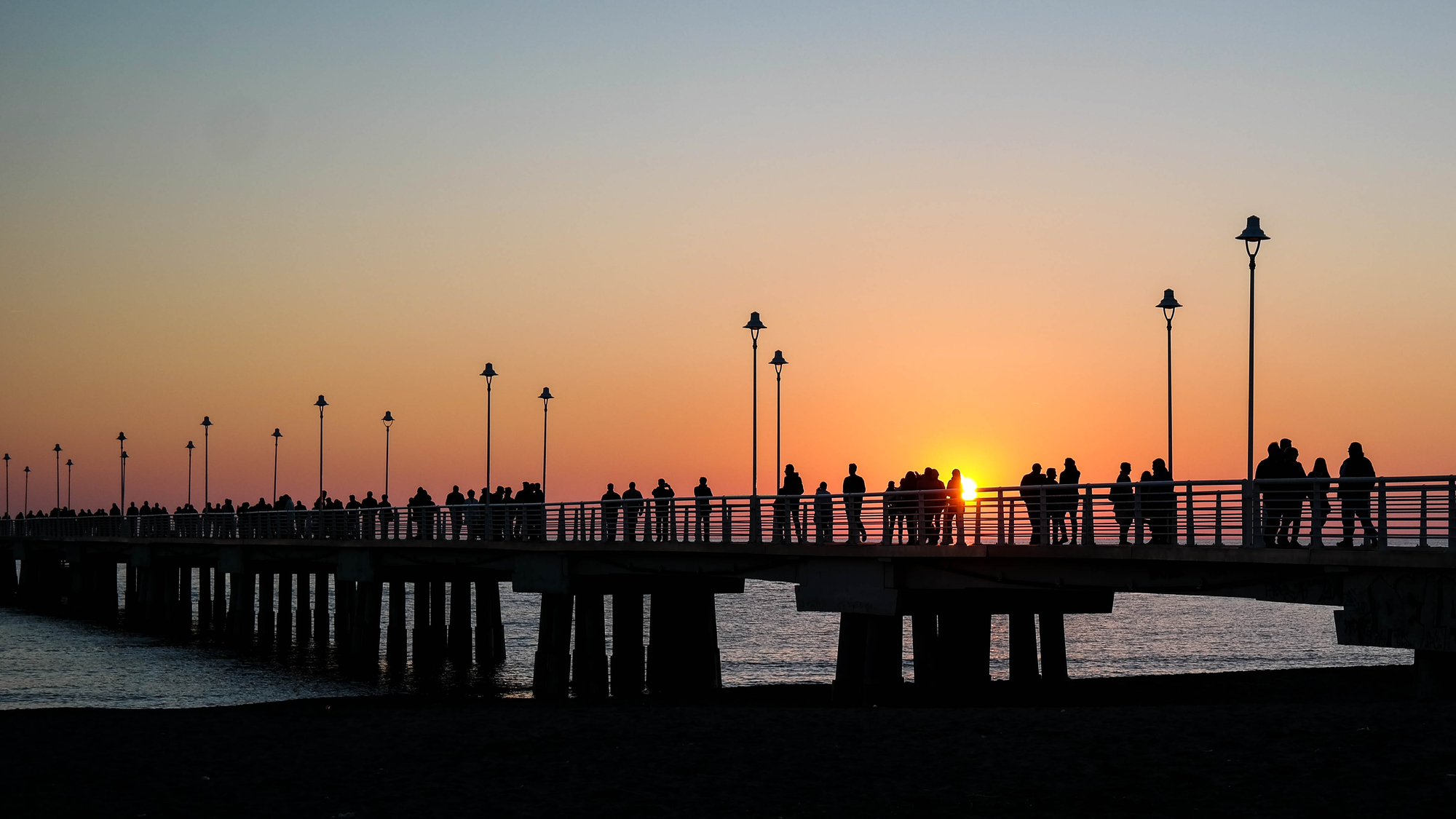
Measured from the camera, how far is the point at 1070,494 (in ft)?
89.6

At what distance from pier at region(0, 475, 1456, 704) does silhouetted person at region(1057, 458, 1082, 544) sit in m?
0.11

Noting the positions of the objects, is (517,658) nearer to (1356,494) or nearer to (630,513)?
(630,513)

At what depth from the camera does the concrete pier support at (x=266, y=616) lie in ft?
206

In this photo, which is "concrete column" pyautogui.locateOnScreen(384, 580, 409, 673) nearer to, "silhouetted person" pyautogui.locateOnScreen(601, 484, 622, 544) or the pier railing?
the pier railing

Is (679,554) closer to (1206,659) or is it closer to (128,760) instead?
(128,760)

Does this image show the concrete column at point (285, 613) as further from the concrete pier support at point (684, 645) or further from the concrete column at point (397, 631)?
the concrete pier support at point (684, 645)

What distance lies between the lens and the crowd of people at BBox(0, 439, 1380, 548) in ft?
73.3

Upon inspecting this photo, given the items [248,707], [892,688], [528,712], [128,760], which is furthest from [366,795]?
[892,688]

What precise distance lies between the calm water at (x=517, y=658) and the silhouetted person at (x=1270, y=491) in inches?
953

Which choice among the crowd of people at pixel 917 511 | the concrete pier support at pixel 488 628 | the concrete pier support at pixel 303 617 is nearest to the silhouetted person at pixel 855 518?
the crowd of people at pixel 917 511

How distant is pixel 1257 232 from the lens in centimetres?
2580

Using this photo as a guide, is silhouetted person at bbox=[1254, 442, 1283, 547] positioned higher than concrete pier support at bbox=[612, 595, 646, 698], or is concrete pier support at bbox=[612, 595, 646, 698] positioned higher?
silhouetted person at bbox=[1254, 442, 1283, 547]

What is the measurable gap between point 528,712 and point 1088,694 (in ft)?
66.1

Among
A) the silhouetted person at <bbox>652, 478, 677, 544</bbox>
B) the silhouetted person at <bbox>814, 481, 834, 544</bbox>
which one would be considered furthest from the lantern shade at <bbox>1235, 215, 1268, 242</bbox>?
the silhouetted person at <bbox>652, 478, 677, 544</bbox>
